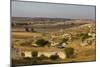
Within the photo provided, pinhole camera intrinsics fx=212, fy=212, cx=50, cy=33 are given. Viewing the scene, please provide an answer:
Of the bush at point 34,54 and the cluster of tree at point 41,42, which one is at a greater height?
the cluster of tree at point 41,42

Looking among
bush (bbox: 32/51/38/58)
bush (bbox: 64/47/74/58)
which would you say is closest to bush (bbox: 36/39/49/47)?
bush (bbox: 32/51/38/58)

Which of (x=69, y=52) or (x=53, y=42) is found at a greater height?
(x=53, y=42)

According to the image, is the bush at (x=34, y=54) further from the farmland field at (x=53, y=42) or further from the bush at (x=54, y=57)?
the bush at (x=54, y=57)

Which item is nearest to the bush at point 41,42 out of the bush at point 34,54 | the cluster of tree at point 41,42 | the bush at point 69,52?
the cluster of tree at point 41,42

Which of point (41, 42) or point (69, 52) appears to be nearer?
point (41, 42)

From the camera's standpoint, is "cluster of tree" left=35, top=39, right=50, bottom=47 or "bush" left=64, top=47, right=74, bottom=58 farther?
"bush" left=64, top=47, right=74, bottom=58

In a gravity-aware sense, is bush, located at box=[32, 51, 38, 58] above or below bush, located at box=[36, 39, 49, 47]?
below

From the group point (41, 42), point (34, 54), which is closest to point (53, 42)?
point (41, 42)

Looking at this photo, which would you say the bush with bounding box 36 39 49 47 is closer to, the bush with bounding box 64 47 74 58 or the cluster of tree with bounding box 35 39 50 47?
the cluster of tree with bounding box 35 39 50 47

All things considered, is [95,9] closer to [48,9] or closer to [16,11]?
[48,9]

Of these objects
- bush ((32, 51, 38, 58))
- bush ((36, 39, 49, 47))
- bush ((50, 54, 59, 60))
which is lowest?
bush ((50, 54, 59, 60))

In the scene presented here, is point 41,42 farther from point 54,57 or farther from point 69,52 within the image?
point 69,52
